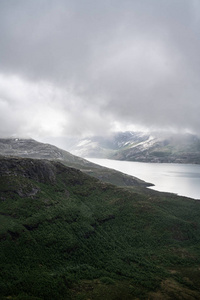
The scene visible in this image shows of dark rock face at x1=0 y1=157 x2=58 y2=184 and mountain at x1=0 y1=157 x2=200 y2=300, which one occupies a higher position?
dark rock face at x1=0 y1=157 x2=58 y2=184

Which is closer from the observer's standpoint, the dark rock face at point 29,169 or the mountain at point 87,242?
the mountain at point 87,242

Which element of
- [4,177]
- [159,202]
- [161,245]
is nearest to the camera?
[161,245]

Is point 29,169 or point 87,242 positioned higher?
point 29,169

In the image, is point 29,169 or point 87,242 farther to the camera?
point 29,169

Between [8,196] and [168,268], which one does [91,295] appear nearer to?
[168,268]

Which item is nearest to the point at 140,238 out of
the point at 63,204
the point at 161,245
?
the point at 161,245

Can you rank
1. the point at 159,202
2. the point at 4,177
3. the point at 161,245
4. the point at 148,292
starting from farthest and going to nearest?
the point at 159,202 < the point at 4,177 < the point at 161,245 < the point at 148,292

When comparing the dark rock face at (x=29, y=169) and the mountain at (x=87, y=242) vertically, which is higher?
the dark rock face at (x=29, y=169)

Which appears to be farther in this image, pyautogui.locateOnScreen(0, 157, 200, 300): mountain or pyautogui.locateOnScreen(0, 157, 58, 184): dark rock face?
pyautogui.locateOnScreen(0, 157, 58, 184): dark rock face
